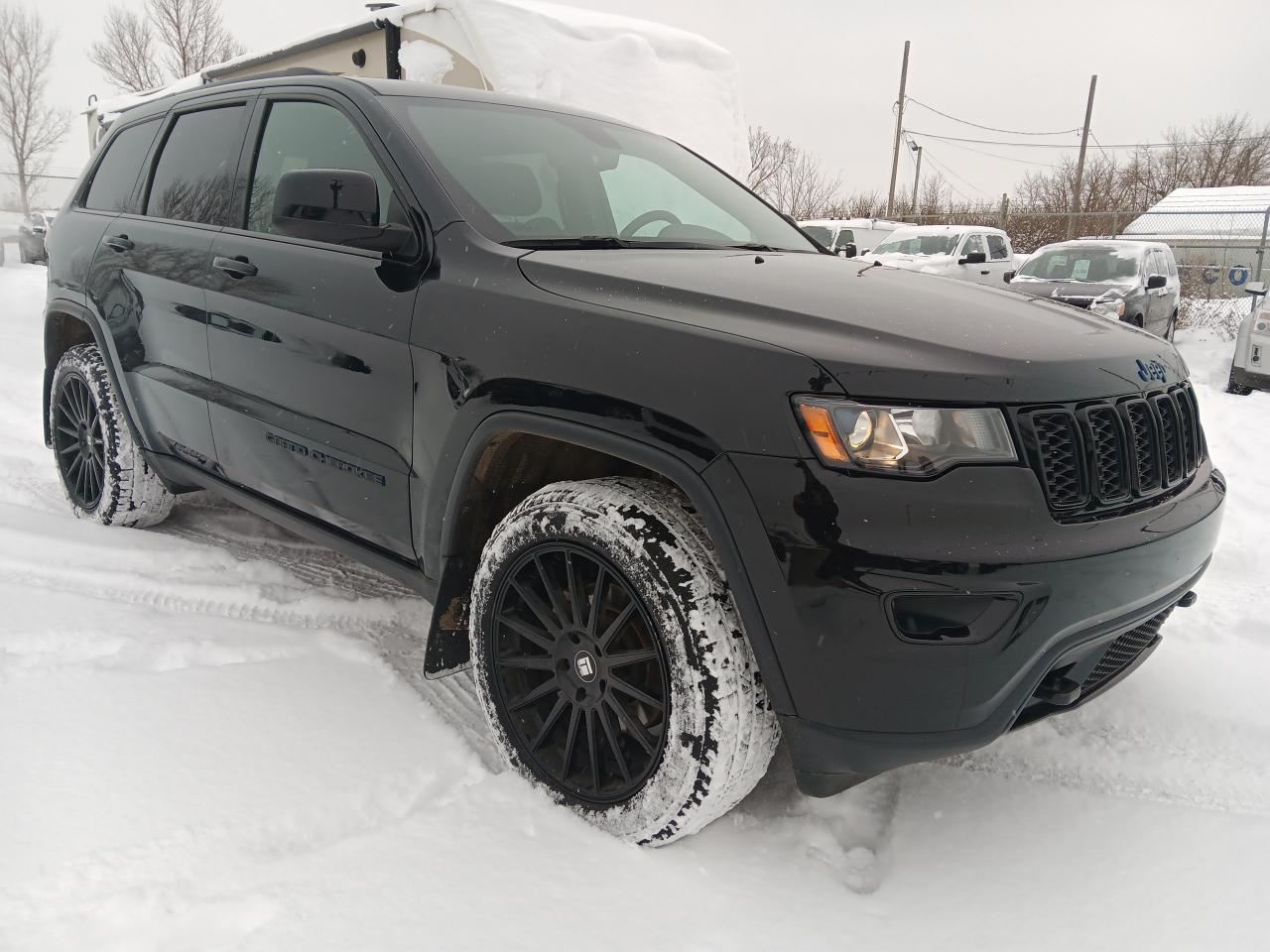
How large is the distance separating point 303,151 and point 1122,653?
2.69 metres

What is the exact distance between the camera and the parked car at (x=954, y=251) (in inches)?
584

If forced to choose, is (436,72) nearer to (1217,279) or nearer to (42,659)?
(42,659)

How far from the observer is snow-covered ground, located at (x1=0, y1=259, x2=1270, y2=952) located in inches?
67.7

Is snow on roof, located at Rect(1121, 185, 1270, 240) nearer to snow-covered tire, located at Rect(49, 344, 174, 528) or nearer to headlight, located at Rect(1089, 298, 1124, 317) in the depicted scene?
headlight, located at Rect(1089, 298, 1124, 317)

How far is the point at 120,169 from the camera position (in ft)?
12.6

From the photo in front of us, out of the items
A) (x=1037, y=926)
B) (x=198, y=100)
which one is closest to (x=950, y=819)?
(x=1037, y=926)

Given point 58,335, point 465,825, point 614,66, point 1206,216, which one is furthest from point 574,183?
point 1206,216

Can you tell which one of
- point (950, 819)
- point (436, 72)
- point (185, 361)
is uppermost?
point (436, 72)

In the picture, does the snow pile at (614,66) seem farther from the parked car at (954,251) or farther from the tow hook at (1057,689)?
the parked car at (954,251)

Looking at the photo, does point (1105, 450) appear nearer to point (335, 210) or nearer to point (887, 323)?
point (887, 323)

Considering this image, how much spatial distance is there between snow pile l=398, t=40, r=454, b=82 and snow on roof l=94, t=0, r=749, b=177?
5.1 inches

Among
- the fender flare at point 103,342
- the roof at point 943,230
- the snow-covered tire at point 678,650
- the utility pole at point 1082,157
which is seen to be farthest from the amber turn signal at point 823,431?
the utility pole at point 1082,157

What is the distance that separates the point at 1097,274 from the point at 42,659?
40.8ft

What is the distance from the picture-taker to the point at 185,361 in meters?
3.15
